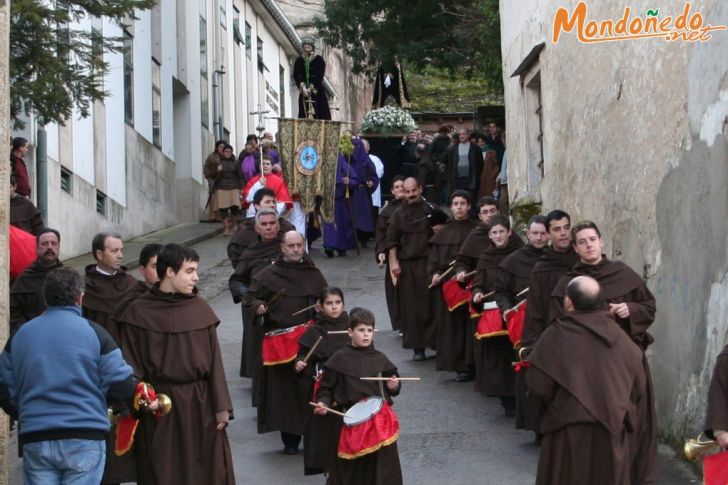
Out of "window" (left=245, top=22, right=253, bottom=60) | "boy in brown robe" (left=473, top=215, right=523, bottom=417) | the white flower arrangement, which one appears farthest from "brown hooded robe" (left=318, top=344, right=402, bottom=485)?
"window" (left=245, top=22, right=253, bottom=60)

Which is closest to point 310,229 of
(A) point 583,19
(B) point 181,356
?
(A) point 583,19

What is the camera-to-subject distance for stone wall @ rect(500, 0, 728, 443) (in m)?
11.0

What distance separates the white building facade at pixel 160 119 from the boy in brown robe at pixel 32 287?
916 cm

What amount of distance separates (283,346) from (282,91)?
114 feet

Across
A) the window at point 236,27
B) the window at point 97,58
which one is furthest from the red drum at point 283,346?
the window at point 236,27

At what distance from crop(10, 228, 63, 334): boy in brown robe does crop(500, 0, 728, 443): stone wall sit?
482cm

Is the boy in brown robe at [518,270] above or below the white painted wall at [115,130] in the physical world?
below

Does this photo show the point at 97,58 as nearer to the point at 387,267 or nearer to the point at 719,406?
the point at 387,267

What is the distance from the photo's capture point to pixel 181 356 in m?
8.91

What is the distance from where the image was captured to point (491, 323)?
13.0m

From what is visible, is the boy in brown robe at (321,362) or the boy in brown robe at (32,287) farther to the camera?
the boy in brown robe at (32,287)

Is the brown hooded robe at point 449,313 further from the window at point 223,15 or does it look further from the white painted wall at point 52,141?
the window at point 223,15

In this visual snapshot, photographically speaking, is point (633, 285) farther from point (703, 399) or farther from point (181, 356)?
point (181, 356)

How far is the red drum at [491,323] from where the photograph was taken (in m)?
12.9
